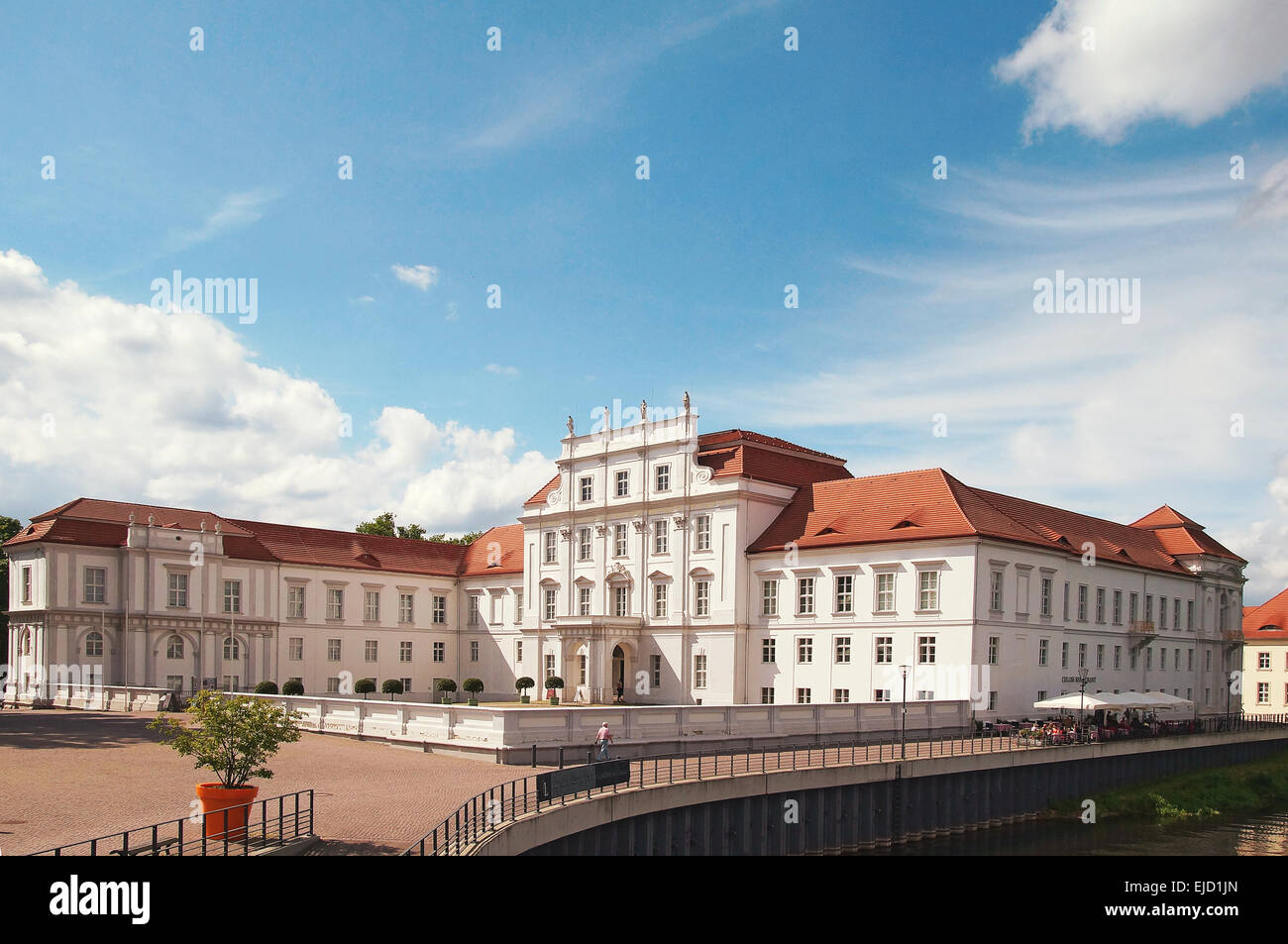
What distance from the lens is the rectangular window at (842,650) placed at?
55062mm

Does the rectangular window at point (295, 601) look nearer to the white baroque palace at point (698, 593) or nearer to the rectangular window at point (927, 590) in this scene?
the white baroque palace at point (698, 593)

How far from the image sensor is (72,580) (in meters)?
60.7

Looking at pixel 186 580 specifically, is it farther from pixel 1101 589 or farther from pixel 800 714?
pixel 1101 589

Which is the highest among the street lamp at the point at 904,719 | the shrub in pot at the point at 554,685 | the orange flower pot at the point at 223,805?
the orange flower pot at the point at 223,805

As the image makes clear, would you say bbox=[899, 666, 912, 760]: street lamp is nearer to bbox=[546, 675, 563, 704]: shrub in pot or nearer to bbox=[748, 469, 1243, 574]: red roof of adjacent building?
bbox=[748, 469, 1243, 574]: red roof of adjacent building

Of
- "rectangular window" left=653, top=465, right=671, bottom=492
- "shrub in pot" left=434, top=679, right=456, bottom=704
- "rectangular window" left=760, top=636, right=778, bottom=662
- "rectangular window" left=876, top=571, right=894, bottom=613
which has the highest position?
"rectangular window" left=653, top=465, right=671, bottom=492

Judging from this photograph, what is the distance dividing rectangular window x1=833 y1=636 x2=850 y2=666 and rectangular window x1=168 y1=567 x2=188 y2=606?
35426 millimetres

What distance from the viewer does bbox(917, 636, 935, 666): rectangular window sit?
5181cm

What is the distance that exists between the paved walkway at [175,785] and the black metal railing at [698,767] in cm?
100

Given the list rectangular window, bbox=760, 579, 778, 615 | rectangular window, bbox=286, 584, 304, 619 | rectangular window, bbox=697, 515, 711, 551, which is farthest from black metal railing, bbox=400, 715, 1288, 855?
rectangular window, bbox=286, 584, 304, 619

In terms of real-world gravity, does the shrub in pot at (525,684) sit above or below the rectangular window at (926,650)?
below

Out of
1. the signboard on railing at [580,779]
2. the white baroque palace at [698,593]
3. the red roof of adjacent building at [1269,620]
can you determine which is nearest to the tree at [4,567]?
the white baroque palace at [698,593]
